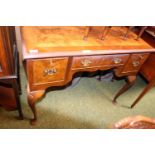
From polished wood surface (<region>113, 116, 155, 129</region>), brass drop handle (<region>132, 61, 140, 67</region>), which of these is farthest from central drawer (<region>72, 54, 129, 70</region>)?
polished wood surface (<region>113, 116, 155, 129</region>)

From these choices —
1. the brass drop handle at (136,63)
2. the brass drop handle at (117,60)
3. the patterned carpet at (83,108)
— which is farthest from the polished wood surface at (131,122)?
the patterned carpet at (83,108)

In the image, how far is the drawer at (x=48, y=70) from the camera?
38.0 inches

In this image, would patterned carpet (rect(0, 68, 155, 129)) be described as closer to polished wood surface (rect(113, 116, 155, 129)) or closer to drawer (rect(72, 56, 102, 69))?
drawer (rect(72, 56, 102, 69))

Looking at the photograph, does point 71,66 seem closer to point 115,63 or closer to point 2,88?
point 115,63

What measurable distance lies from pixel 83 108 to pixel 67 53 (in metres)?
0.83

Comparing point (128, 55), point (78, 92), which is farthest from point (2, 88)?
point (128, 55)

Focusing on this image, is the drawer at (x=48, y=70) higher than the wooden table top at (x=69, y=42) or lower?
lower

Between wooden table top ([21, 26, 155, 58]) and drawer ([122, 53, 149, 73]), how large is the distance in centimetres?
7

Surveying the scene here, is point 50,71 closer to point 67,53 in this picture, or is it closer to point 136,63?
point 67,53

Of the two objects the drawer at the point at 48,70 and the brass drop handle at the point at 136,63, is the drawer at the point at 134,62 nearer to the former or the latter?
the brass drop handle at the point at 136,63

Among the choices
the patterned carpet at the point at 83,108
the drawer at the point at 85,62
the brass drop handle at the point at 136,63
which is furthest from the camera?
the patterned carpet at the point at 83,108

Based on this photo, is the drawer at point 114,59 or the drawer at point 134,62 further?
the drawer at point 134,62

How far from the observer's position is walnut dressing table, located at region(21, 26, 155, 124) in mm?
947
